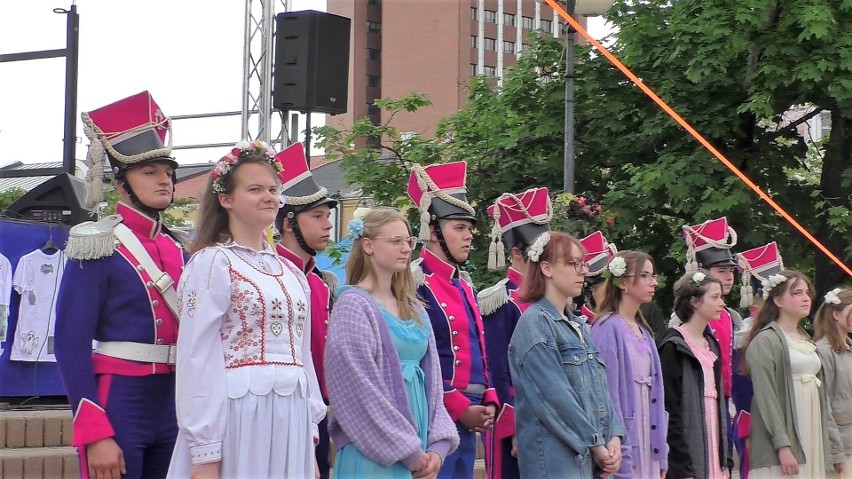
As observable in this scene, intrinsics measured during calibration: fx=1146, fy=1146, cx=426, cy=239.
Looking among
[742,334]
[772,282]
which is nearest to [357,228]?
[772,282]

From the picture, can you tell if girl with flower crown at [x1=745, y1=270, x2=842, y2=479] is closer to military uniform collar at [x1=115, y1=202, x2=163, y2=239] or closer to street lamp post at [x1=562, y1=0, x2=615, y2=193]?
street lamp post at [x1=562, y1=0, x2=615, y2=193]

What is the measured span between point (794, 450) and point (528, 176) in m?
6.81

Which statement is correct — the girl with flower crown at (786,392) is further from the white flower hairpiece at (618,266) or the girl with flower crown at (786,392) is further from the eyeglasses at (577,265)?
the eyeglasses at (577,265)

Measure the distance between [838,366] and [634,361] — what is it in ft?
8.18

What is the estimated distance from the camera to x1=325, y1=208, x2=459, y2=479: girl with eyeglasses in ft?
15.0

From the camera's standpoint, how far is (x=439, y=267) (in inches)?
228

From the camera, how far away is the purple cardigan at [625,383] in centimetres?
614

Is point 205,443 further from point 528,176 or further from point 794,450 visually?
point 528,176

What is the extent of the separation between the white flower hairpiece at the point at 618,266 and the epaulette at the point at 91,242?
3.14 m

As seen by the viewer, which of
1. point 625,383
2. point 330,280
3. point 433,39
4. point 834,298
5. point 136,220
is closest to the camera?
point 136,220

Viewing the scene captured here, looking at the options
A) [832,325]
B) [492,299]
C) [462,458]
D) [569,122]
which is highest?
[569,122]

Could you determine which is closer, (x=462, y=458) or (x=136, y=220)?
(x=136, y=220)

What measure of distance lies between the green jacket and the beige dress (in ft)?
0.57

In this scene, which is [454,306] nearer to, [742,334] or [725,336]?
[725,336]
